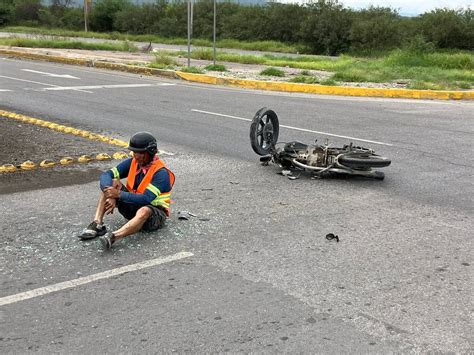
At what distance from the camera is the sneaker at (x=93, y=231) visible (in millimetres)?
4926

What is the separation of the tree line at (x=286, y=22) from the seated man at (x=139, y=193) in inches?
864

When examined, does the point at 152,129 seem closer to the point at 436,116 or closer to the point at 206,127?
the point at 206,127

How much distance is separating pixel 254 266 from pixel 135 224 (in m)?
1.08

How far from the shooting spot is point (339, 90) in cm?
1659

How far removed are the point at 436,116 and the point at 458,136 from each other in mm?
2466

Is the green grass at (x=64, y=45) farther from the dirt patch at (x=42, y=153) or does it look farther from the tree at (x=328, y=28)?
the dirt patch at (x=42, y=153)

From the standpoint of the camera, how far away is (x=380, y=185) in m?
6.92

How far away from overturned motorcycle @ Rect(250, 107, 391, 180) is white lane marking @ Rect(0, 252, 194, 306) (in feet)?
9.40

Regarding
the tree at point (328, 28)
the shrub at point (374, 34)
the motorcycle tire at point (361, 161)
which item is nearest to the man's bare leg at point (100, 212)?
the motorcycle tire at point (361, 161)

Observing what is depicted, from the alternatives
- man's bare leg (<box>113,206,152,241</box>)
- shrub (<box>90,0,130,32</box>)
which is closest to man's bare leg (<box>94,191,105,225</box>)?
man's bare leg (<box>113,206,152,241</box>)

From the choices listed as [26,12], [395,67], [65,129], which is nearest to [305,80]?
[395,67]

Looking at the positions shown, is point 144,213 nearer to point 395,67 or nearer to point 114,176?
point 114,176

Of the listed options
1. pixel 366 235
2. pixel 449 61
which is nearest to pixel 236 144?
pixel 366 235

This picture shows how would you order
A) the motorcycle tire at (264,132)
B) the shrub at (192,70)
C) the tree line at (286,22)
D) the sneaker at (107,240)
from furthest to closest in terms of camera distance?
the tree line at (286,22), the shrub at (192,70), the motorcycle tire at (264,132), the sneaker at (107,240)
